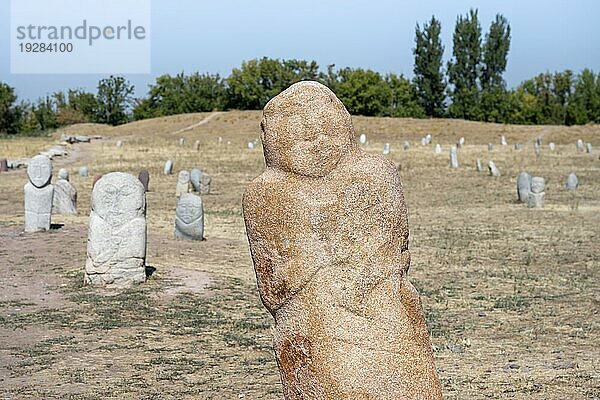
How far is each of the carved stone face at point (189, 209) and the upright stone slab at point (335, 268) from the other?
12.8m

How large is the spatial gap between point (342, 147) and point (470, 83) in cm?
6813

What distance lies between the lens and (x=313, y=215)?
4.44 metres

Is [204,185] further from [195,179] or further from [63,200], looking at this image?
[63,200]

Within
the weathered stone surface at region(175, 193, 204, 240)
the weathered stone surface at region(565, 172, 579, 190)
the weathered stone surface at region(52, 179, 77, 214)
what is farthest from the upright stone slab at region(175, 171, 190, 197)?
the weathered stone surface at region(565, 172, 579, 190)

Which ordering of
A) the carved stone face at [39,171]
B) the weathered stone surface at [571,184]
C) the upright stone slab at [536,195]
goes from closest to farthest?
the carved stone face at [39,171]
the upright stone slab at [536,195]
the weathered stone surface at [571,184]

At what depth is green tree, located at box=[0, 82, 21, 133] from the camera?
240ft

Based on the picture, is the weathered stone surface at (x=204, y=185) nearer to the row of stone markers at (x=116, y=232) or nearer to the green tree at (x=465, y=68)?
the row of stone markers at (x=116, y=232)

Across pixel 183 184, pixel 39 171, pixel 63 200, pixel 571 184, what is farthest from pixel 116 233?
pixel 571 184

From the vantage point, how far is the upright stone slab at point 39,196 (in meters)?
17.2

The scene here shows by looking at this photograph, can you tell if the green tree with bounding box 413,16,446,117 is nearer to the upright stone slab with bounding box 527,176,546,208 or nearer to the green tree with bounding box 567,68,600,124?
the green tree with bounding box 567,68,600,124

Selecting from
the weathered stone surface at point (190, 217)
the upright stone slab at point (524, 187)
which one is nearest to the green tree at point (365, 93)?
the upright stone slab at point (524, 187)

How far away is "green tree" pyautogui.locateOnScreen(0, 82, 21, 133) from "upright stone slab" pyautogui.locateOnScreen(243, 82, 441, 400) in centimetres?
7162

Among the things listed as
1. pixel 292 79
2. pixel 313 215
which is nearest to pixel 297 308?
pixel 313 215

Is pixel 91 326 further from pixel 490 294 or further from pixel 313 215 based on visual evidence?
pixel 313 215
